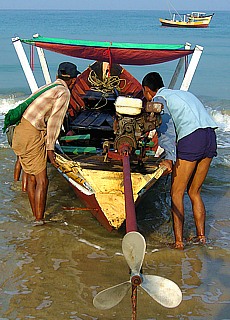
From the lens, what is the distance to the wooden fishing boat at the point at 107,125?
4430 millimetres

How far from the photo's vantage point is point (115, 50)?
595cm

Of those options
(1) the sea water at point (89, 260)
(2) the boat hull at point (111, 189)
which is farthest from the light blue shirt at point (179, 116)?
(1) the sea water at point (89, 260)

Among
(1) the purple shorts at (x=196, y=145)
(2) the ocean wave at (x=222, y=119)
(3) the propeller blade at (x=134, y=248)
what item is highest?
(3) the propeller blade at (x=134, y=248)

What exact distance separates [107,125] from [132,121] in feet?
7.17

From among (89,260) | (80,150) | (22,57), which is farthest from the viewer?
(22,57)

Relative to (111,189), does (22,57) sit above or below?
above

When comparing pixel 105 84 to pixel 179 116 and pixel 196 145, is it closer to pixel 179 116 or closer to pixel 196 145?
pixel 179 116

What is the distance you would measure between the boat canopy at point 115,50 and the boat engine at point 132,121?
1696 mm

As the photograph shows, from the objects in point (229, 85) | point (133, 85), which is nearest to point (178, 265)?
point (133, 85)

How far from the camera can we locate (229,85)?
17.5 m

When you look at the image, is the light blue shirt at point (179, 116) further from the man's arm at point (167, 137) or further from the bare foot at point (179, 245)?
the bare foot at point (179, 245)

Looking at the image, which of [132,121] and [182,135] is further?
[182,135]

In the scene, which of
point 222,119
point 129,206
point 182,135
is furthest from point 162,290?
point 222,119

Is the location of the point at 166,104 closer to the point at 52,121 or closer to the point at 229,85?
the point at 52,121
